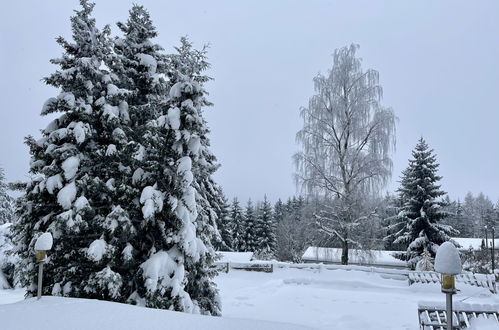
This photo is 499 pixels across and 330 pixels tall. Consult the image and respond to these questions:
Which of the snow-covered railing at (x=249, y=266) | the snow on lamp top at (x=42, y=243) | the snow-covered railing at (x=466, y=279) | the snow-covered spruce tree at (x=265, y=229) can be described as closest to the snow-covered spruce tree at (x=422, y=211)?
the snow-covered railing at (x=466, y=279)

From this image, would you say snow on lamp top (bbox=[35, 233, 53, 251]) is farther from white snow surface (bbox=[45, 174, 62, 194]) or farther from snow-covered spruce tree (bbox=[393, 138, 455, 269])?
snow-covered spruce tree (bbox=[393, 138, 455, 269])

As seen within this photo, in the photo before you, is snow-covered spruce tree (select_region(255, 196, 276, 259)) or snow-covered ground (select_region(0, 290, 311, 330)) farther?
snow-covered spruce tree (select_region(255, 196, 276, 259))

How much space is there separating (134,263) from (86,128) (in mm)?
3216

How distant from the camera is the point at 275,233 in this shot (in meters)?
39.8

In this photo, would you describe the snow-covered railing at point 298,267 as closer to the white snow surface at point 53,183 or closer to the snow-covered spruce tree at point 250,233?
the white snow surface at point 53,183

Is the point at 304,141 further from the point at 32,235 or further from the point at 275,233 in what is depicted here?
the point at 275,233

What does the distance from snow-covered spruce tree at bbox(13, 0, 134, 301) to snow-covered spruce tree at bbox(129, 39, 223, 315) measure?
1.88 ft

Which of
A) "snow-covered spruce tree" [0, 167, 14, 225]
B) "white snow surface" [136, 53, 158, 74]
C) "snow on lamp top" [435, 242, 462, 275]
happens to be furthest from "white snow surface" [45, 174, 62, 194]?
"snow-covered spruce tree" [0, 167, 14, 225]

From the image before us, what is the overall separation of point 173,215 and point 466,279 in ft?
38.9

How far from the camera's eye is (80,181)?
743cm

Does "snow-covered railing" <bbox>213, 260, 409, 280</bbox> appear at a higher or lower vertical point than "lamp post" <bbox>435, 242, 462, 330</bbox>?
lower

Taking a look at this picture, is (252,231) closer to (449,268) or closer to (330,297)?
(330,297)

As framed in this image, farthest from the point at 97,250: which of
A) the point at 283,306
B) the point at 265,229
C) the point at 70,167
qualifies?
the point at 265,229

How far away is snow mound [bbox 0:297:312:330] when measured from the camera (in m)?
3.78
